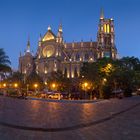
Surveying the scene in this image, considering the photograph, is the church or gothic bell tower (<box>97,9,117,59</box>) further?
gothic bell tower (<box>97,9,117,59</box>)

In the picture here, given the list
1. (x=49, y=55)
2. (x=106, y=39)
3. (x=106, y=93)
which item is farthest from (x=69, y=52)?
(x=106, y=93)

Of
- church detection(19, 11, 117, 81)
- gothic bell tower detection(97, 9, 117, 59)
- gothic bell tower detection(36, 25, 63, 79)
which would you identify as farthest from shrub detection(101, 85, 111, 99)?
gothic bell tower detection(97, 9, 117, 59)

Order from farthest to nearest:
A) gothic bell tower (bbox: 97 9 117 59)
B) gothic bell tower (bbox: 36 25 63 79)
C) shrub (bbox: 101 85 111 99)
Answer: gothic bell tower (bbox: 97 9 117 59) → gothic bell tower (bbox: 36 25 63 79) → shrub (bbox: 101 85 111 99)

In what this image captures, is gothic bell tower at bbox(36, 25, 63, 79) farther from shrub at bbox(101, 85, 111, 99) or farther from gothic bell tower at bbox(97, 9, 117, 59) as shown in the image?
shrub at bbox(101, 85, 111, 99)

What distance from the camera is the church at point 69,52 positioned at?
9609 centimetres

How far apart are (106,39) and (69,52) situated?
53.8ft

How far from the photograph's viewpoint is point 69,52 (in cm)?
10400

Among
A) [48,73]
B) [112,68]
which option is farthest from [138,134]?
[48,73]

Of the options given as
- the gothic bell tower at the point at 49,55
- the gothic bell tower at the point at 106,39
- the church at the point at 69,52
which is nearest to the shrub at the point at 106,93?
the church at the point at 69,52

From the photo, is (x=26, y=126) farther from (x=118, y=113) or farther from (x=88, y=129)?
(x=118, y=113)

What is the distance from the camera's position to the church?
96.1 meters

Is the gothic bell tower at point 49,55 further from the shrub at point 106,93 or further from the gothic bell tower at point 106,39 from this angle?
the shrub at point 106,93

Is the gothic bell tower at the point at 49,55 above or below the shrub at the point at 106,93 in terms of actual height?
above

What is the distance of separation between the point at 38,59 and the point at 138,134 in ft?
308
